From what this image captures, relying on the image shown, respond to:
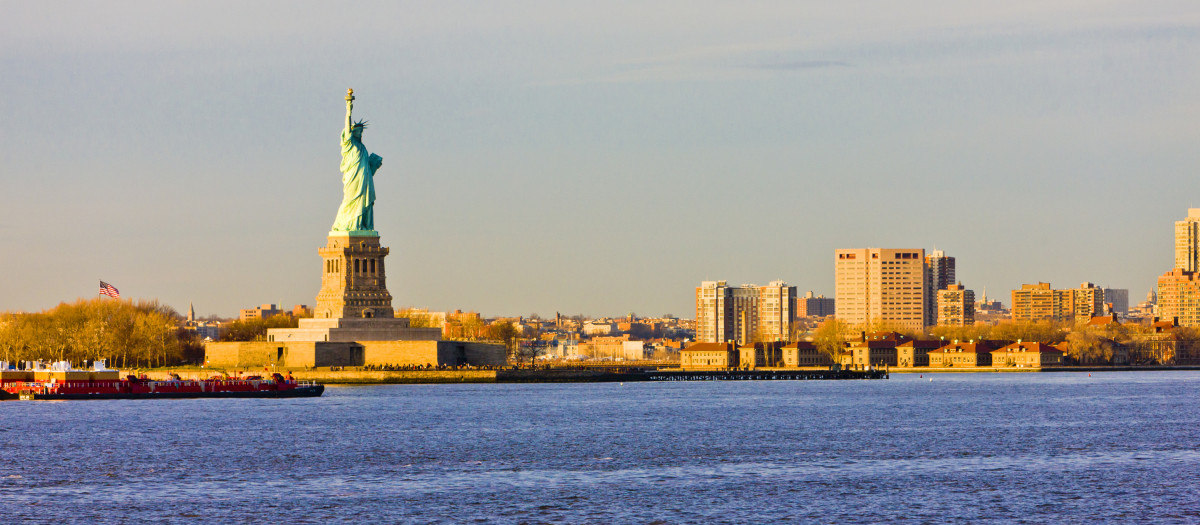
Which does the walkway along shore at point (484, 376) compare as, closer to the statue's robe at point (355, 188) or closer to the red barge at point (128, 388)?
the statue's robe at point (355, 188)

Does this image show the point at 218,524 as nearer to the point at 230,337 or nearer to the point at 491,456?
the point at 491,456

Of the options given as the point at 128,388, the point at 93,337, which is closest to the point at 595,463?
the point at 128,388

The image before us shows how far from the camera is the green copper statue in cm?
12019

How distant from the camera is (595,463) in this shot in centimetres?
5347

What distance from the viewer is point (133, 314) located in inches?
5487

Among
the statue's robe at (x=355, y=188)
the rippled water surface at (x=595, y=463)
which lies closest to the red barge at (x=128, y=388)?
the rippled water surface at (x=595, y=463)

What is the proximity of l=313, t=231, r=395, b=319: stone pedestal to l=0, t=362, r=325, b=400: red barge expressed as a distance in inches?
695

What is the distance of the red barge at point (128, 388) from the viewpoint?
96938 mm

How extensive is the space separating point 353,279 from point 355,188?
6.62 m

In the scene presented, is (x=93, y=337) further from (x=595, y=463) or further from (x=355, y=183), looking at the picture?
(x=595, y=463)

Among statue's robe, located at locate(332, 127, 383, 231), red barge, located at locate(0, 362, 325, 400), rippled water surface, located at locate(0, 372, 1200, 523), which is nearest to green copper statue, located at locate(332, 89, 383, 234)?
statue's robe, located at locate(332, 127, 383, 231)

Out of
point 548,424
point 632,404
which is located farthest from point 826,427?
point 632,404

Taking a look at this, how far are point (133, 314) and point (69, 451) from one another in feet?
276

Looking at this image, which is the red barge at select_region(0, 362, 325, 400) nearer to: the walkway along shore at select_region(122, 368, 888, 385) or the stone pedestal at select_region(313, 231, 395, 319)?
the walkway along shore at select_region(122, 368, 888, 385)
